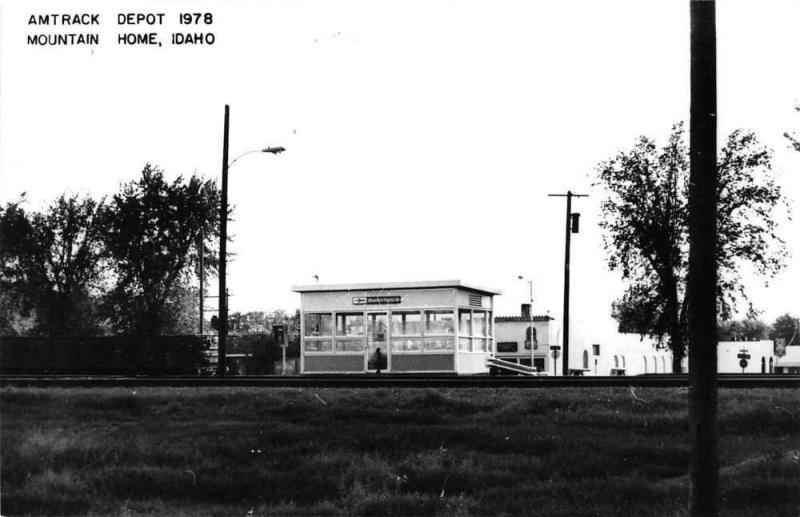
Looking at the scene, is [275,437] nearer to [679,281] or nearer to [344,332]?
[344,332]

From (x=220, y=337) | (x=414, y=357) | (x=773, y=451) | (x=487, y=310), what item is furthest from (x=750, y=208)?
(x=773, y=451)

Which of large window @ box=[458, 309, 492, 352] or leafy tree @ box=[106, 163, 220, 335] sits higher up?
leafy tree @ box=[106, 163, 220, 335]

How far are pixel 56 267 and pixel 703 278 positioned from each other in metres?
47.5

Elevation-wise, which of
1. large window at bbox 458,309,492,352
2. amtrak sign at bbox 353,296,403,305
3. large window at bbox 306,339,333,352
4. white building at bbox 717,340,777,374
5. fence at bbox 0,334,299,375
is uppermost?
amtrak sign at bbox 353,296,403,305

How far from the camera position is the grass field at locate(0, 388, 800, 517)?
9.52 m

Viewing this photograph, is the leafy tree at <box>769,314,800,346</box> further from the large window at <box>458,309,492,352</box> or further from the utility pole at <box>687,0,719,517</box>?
the utility pole at <box>687,0,719,517</box>

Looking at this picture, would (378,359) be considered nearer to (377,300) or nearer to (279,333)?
(377,300)

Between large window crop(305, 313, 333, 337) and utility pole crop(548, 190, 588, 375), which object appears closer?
large window crop(305, 313, 333, 337)

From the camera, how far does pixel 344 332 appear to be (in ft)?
91.9

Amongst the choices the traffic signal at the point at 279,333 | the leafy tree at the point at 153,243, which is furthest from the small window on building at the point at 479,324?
the leafy tree at the point at 153,243

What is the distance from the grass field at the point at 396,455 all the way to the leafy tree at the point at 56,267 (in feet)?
123

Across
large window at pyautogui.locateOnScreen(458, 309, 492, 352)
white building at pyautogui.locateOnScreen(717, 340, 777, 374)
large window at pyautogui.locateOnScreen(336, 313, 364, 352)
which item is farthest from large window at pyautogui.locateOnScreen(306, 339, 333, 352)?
white building at pyautogui.locateOnScreen(717, 340, 777, 374)

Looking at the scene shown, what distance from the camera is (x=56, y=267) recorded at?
1992 inches

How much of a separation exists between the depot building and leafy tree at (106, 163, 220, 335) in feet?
65.2
